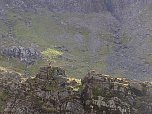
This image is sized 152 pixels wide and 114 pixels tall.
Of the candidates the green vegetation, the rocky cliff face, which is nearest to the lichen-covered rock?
the rocky cliff face

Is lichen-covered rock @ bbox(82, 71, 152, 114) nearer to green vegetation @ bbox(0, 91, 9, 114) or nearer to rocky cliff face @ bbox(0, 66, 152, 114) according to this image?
rocky cliff face @ bbox(0, 66, 152, 114)

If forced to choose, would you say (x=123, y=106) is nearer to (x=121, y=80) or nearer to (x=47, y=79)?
(x=121, y=80)

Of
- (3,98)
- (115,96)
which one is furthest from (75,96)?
(3,98)

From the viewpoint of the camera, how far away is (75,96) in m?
49.7

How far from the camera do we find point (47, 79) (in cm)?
5119

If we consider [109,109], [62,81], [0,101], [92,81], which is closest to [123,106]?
[109,109]

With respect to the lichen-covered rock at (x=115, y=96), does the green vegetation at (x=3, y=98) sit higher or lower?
lower

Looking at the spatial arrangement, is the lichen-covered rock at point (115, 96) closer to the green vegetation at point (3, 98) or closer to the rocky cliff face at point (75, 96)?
the rocky cliff face at point (75, 96)

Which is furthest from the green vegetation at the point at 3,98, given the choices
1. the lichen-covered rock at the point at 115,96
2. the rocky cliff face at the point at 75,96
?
the lichen-covered rock at the point at 115,96

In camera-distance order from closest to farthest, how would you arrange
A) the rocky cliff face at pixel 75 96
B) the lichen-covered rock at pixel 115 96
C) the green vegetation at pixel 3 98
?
the lichen-covered rock at pixel 115 96 < the rocky cliff face at pixel 75 96 < the green vegetation at pixel 3 98

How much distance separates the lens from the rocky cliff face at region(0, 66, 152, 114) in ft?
157

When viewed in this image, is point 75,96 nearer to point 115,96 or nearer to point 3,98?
point 115,96

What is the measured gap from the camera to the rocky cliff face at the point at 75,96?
47875mm

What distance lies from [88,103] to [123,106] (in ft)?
12.1
